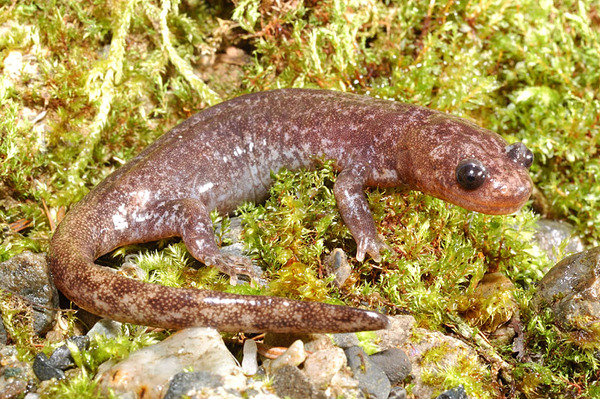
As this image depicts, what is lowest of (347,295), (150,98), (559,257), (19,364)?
(559,257)

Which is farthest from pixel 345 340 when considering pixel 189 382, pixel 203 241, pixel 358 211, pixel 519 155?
pixel 519 155

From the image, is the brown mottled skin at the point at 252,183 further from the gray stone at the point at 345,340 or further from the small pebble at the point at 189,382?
the small pebble at the point at 189,382

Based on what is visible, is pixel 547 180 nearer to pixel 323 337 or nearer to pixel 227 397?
pixel 323 337

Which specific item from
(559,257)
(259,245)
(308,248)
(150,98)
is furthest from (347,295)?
(150,98)

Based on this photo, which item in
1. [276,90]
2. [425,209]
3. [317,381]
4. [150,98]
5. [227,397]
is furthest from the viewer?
[150,98]

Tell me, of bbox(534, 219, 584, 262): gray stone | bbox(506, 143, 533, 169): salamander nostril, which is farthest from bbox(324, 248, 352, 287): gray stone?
bbox(534, 219, 584, 262): gray stone

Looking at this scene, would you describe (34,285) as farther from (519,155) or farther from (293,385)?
(519,155)

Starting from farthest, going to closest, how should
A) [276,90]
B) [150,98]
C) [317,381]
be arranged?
[150,98]
[276,90]
[317,381]
